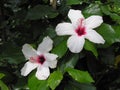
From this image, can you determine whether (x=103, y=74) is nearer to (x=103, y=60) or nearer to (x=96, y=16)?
(x=103, y=60)

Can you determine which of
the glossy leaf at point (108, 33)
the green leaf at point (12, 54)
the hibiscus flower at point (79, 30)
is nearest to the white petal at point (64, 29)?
the hibiscus flower at point (79, 30)

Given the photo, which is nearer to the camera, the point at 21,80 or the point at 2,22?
the point at 21,80

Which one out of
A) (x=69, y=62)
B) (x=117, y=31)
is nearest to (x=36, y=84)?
(x=69, y=62)

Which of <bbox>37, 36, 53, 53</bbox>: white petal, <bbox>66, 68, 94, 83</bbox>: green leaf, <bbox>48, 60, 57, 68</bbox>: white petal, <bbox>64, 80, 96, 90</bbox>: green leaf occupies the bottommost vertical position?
<bbox>64, 80, 96, 90</bbox>: green leaf

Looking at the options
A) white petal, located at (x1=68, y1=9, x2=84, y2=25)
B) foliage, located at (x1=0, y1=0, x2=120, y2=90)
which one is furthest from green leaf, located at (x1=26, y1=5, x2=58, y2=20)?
white petal, located at (x1=68, y1=9, x2=84, y2=25)

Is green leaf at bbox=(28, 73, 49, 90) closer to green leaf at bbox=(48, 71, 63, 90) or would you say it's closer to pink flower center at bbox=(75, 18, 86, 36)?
green leaf at bbox=(48, 71, 63, 90)

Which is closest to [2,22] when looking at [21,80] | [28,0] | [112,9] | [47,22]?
[28,0]
